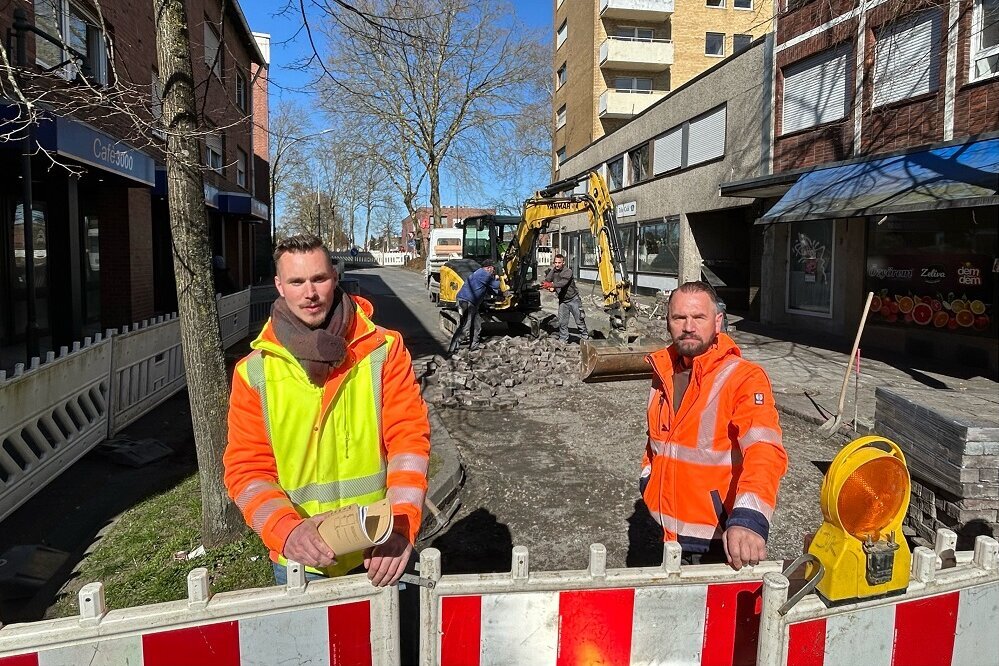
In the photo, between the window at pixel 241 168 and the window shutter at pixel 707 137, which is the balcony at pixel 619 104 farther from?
the window at pixel 241 168

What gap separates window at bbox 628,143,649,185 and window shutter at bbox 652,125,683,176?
0.99m

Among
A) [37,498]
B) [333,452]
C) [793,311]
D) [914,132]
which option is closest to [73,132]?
[37,498]

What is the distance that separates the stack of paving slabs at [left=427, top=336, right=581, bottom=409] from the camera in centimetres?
860

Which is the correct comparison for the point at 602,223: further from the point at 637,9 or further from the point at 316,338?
the point at 637,9

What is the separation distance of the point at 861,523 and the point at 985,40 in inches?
476

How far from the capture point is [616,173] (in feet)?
89.6

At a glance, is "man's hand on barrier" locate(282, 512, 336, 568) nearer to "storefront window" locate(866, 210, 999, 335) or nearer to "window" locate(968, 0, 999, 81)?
"storefront window" locate(866, 210, 999, 335)

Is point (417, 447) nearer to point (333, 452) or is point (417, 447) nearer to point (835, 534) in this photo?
point (333, 452)

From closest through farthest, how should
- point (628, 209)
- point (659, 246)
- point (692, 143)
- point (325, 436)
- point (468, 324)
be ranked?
point (325, 436) < point (468, 324) < point (692, 143) < point (659, 246) < point (628, 209)

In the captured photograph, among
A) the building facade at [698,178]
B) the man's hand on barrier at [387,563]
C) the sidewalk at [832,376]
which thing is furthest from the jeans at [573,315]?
the man's hand on barrier at [387,563]

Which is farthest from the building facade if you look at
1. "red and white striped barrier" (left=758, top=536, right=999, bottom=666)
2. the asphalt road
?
A: "red and white striped barrier" (left=758, top=536, right=999, bottom=666)

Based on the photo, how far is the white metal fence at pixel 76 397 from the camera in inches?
188

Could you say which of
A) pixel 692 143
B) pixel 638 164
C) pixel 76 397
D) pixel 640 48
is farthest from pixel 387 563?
pixel 640 48

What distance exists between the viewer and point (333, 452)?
6.91ft
